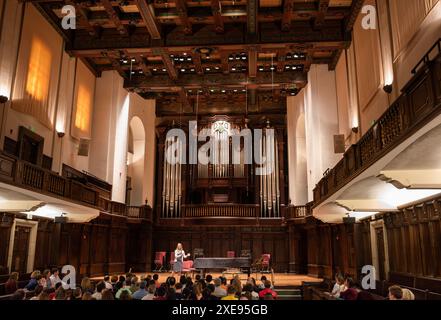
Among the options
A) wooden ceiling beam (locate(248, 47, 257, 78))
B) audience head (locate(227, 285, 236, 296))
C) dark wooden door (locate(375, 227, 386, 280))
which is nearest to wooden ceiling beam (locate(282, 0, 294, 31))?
wooden ceiling beam (locate(248, 47, 257, 78))

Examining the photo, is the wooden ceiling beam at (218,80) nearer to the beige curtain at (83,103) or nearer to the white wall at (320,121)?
the white wall at (320,121)

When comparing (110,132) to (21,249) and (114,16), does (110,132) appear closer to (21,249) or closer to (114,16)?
(114,16)

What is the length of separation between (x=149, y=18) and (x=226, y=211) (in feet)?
30.2

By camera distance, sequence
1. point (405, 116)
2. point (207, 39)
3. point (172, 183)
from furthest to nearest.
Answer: point (172, 183) → point (207, 39) → point (405, 116)

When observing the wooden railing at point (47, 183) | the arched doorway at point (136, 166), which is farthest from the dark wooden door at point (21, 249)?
the arched doorway at point (136, 166)

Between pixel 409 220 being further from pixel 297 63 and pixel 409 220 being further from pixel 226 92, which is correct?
pixel 226 92

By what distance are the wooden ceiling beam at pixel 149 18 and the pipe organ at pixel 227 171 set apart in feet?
22.1

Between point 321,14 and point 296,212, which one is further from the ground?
point 321,14

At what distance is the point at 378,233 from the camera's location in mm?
11812

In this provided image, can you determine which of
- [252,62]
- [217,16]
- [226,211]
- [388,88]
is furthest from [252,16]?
[226,211]

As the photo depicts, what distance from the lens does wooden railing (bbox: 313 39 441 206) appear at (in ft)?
17.0

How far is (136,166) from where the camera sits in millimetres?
19828

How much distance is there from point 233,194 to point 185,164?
287cm

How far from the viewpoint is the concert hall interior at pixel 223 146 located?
8.38 m
